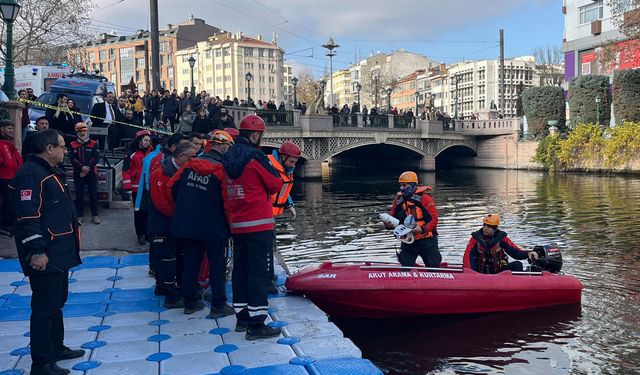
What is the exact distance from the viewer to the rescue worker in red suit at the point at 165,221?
715 cm

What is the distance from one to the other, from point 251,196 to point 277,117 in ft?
104

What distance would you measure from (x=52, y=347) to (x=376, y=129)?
1506 inches

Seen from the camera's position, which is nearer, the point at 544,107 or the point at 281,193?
the point at 281,193

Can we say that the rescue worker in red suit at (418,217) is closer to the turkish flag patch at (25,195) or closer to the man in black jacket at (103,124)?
the turkish flag patch at (25,195)

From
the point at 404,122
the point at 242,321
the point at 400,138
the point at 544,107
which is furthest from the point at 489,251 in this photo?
the point at 544,107

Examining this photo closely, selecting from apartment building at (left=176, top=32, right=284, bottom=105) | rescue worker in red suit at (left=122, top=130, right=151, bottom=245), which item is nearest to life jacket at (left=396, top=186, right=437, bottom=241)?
rescue worker in red suit at (left=122, top=130, right=151, bottom=245)

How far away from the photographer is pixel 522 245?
1568cm

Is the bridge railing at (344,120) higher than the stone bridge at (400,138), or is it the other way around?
the bridge railing at (344,120)

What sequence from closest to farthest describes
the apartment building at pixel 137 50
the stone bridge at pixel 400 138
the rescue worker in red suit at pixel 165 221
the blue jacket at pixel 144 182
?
the rescue worker in red suit at pixel 165 221 < the blue jacket at pixel 144 182 < the stone bridge at pixel 400 138 < the apartment building at pixel 137 50

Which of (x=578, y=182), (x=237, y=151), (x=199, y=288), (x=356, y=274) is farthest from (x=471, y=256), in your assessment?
(x=578, y=182)

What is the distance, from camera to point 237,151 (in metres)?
5.97

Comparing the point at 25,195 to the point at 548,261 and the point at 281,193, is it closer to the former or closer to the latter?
the point at 281,193

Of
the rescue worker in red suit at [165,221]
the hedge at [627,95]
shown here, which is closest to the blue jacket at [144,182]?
the rescue worker in red suit at [165,221]

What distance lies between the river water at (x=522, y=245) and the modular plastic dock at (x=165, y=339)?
190 cm
